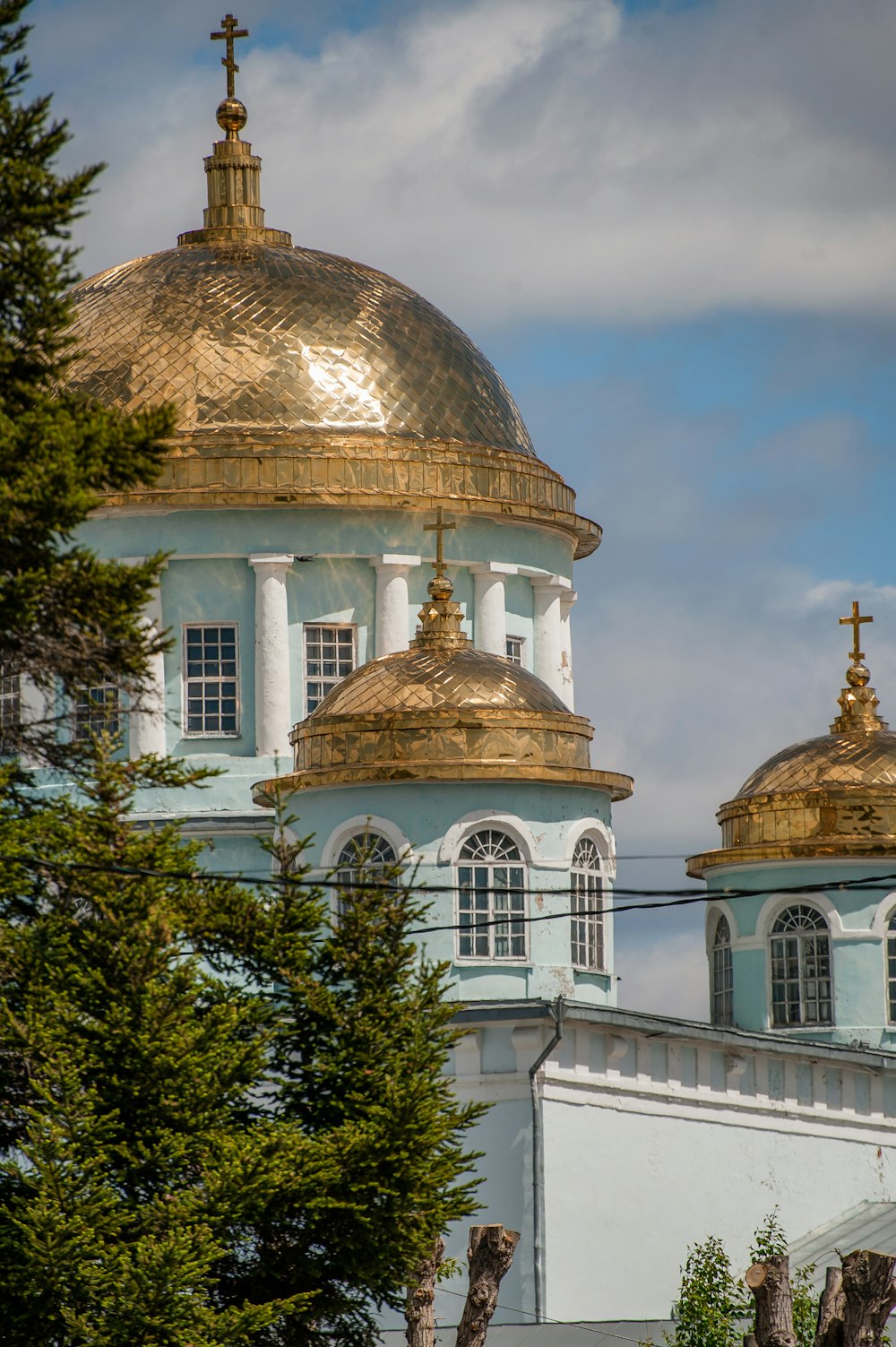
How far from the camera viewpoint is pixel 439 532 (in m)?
34.5

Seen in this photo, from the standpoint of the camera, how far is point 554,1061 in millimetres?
29938

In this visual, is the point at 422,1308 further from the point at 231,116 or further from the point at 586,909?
the point at 231,116

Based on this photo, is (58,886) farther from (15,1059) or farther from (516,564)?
(516,564)

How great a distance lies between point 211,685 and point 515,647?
4198 mm

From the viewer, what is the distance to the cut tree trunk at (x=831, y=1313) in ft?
69.2

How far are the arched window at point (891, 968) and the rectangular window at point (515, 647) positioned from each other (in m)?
5.65

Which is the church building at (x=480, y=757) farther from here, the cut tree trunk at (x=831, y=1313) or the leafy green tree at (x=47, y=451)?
the leafy green tree at (x=47, y=451)

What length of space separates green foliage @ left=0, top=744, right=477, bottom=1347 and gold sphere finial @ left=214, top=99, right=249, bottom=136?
1883cm

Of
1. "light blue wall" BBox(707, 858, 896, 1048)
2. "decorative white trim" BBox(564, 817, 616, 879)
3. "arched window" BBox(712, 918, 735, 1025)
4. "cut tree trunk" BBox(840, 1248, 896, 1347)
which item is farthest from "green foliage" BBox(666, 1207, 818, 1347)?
"arched window" BBox(712, 918, 735, 1025)

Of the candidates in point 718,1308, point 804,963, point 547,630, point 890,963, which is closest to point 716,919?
point 804,963

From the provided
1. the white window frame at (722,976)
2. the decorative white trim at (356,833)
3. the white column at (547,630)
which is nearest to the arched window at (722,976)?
the white window frame at (722,976)

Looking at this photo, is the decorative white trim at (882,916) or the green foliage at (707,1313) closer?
the green foliage at (707,1313)

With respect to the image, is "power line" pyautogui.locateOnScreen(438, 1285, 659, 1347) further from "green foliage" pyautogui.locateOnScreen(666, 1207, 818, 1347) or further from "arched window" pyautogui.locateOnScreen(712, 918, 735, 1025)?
"arched window" pyautogui.locateOnScreen(712, 918, 735, 1025)

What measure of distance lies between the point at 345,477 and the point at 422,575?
1609 millimetres
